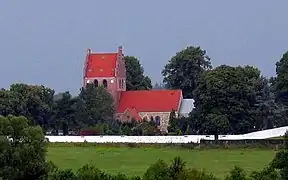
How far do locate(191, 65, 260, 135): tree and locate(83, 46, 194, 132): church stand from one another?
19.6 metres

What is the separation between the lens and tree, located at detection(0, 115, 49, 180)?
3188 centimetres

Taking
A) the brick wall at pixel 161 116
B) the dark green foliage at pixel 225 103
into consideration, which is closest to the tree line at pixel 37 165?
the dark green foliage at pixel 225 103

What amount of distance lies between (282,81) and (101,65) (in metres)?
29.5

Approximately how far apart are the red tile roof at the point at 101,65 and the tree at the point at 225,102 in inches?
1062

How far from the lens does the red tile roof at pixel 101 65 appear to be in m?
101

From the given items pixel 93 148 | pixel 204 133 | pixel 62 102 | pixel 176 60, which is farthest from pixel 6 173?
pixel 176 60

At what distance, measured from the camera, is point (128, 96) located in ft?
327

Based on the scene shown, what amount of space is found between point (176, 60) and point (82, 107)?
16.8 metres

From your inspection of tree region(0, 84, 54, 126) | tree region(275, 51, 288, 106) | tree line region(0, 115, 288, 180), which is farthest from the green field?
tree region(275, 51, 288, 106)

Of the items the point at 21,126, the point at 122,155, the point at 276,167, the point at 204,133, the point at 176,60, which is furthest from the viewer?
the point at 176,60

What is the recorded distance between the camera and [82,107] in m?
83.5

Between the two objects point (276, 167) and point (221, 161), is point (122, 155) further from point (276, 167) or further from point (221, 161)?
point (276, 167)

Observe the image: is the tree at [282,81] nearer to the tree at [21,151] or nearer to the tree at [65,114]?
the tree at [65,114]

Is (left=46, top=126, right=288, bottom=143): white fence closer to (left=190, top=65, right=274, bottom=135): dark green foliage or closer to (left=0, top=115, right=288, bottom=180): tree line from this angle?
(left=190, top=65, right=274, bottom=135): dark green foliage
